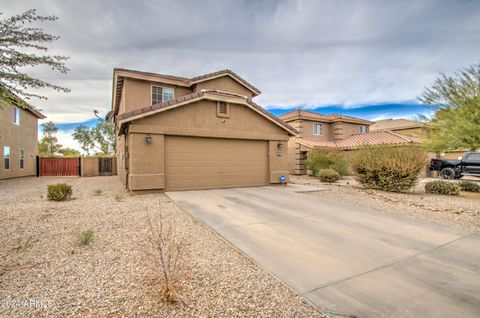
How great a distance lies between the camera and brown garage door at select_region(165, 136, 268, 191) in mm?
10617

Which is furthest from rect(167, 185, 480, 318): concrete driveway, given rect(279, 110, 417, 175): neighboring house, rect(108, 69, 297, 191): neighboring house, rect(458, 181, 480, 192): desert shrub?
rect(279, 110, 417, 175): neighboring house

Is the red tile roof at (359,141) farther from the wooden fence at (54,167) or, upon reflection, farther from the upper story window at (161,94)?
the wooden fence at (54,167)

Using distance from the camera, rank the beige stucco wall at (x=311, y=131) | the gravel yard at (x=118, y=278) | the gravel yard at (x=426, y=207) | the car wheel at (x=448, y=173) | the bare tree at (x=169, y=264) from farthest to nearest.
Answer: the beige stucco wall at (x=311, y=131) < the car wheel at (x=448, y=173) < the gravel yard at (x=426, y=207) < the bare tree at (x=169, y=264) < the gravel yard at (x=118, y=278)

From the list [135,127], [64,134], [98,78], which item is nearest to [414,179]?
[135,127]

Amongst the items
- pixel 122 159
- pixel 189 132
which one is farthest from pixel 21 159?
pixel 189 132

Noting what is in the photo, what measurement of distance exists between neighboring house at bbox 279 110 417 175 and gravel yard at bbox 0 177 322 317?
17.2 m

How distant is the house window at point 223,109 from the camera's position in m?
11.6

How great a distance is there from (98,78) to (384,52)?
18.2 m

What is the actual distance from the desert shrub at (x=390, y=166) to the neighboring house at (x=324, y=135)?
832 cm

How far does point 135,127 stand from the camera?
960 cm

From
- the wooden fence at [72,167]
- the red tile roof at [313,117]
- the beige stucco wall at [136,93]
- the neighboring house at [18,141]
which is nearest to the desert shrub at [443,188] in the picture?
the red tile roof at [313,117]

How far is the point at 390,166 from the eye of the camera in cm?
1118

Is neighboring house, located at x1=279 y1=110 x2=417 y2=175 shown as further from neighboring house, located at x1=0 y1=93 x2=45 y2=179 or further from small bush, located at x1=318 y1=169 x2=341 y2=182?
neighboring house, located at x1=0 y1=93 x2=45 y2=179

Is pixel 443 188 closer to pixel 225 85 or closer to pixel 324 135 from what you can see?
pixel 225 85
